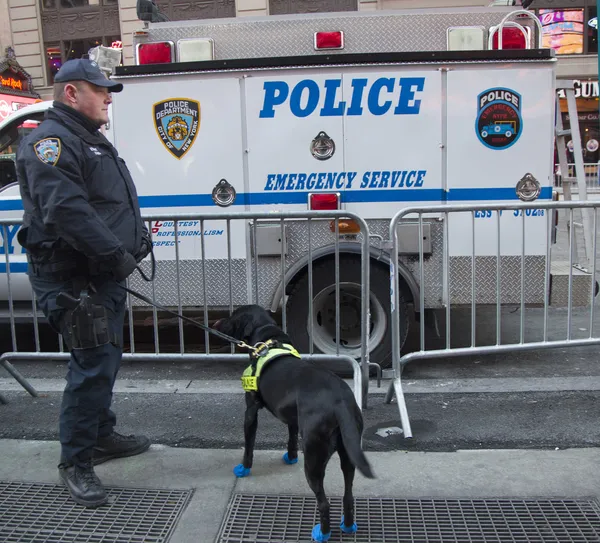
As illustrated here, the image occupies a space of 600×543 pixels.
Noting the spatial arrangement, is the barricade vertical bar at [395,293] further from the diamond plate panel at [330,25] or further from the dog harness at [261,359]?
the diamond plate panel at [330,25]

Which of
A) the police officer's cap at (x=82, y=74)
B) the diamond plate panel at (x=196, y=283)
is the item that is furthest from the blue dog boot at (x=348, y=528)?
the diamond plate panel at (x=196, y=283)

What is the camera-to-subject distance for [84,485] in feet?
10.0

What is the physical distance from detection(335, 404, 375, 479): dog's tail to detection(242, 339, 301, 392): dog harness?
0.54 m

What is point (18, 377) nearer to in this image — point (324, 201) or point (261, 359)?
point (261, 359)

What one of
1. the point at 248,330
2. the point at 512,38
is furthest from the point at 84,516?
the point at 512,38

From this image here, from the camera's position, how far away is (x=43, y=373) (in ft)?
17.9

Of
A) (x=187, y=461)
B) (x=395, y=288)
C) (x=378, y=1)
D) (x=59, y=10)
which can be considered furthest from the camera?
(x=59, y=10)

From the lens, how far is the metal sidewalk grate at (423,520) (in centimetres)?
272

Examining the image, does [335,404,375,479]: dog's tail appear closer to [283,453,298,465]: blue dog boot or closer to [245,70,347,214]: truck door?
[283,453,298,465]: blue dog boot

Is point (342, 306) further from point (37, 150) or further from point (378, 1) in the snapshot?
point (378, 1)

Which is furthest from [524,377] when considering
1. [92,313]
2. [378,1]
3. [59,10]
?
[59,10]

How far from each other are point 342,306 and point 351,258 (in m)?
0.47

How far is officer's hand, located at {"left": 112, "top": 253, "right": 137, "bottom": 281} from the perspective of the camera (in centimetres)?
290

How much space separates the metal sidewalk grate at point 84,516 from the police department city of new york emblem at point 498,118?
346 cm
